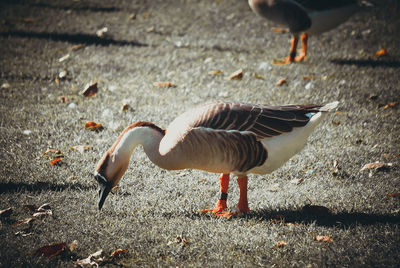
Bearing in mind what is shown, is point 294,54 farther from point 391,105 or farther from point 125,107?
point 125,107

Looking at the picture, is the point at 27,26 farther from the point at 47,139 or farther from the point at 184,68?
the point at 47,139

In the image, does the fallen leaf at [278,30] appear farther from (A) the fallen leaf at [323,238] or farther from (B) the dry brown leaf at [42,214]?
(B) the dry brown leaf at [42,214]

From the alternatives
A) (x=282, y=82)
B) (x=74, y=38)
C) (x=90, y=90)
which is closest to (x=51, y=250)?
(x=90, y=90)

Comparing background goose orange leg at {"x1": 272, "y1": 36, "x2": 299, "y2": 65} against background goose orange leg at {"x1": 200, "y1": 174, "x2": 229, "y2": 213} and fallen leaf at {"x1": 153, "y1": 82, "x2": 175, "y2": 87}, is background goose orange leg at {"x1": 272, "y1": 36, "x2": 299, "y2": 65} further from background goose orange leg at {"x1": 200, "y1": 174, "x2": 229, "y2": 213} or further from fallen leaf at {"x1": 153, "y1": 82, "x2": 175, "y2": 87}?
background goose orange leg at {"x1": 200, "y1": 174, "x2": 229, "y2": 213}

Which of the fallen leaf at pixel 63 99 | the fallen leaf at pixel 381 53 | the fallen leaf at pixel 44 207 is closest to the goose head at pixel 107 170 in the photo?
the fallen leaf at pixel 44 207

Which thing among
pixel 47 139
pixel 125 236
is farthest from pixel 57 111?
pixel 125 236

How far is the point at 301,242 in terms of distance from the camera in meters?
3.16

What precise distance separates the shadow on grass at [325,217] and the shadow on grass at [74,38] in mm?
5354

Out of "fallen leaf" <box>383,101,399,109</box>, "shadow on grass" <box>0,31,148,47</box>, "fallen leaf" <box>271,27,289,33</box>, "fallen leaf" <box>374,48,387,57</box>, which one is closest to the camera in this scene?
"fallen leaf" <box>383,101,399,109</box>

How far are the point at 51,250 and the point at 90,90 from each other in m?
3.51

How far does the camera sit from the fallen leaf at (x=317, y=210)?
3555 millimetres

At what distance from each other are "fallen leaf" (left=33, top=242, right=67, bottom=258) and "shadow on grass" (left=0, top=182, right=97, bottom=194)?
37.3 inches

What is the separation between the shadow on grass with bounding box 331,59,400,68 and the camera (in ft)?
22.8

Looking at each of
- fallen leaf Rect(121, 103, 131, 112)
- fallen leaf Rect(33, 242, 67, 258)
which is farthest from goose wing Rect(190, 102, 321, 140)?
fallen leaf Rect(121, 103, 131, 112)
